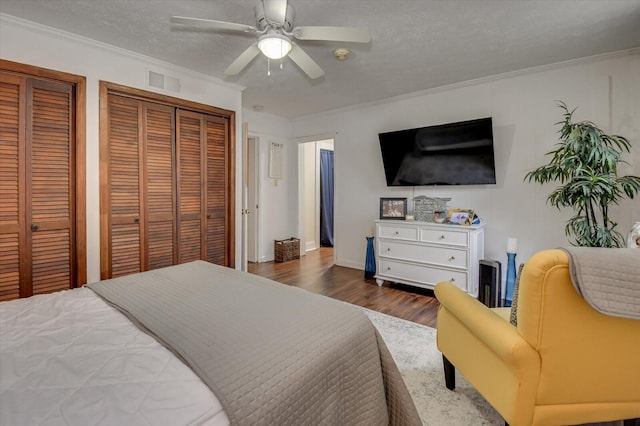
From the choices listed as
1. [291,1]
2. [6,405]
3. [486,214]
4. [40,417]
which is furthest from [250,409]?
[486,214]

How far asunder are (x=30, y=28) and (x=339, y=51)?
2506mm

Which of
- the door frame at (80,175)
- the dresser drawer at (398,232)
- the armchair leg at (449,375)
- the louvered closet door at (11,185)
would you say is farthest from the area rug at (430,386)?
the louvered closet door at (11,185)

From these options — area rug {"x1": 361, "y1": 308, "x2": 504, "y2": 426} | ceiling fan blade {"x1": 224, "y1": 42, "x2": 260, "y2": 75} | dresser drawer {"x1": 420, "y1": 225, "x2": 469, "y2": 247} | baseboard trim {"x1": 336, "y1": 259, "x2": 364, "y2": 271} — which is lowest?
area rug {"x1": 361, "y1": 308, "x2": 504, "y2": 426}

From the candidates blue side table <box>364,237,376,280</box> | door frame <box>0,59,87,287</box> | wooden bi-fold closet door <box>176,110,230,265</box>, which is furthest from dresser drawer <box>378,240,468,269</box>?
door frame <box>0,59,87,287</box>

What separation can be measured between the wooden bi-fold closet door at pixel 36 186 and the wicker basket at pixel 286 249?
2.96 m

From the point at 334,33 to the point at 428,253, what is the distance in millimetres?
2553

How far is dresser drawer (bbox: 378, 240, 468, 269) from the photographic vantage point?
3356 millimetres

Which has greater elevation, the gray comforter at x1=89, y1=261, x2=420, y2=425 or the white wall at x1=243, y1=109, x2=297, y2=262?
the white wall at x1=243, y1=109, x2=297, y2=262

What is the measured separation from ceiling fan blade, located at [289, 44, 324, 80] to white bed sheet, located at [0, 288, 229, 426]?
1.90 meters

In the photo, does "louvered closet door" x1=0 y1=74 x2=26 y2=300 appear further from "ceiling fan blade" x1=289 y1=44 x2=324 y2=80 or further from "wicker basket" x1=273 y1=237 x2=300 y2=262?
"wicker basket" x1=273 y1=237 x2=300 y2=262

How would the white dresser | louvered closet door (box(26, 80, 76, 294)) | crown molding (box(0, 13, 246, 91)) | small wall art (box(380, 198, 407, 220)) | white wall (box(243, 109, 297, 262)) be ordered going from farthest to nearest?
white wall (box(243, 109, 297, 262)), small wall art (box(380, 198, 407, 220)), the white dresser, louvered closet door (box(26, 80, 76, 294)), crown molding (box(0, 13, 246, 91))

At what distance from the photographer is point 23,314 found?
1348 mm

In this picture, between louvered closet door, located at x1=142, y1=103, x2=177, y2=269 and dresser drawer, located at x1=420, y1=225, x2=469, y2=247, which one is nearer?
louvered closet door, located at x1=142, y1=103, x2=177, y2=269

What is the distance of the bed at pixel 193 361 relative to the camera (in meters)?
0.80
